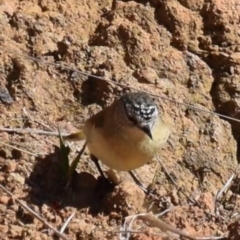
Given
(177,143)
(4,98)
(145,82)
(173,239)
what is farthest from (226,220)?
(4,98)

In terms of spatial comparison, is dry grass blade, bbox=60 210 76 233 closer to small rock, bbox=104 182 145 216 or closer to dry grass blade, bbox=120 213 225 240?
small rock, bbox=104 182 145 216

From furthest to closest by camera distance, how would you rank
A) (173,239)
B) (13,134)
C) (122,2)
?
(122,2)
(13,134)
(173,239)

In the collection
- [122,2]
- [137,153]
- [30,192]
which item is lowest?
[30,192]

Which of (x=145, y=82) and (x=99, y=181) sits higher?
(x=145, y=82)

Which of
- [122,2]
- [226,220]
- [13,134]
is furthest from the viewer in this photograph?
[122,2]

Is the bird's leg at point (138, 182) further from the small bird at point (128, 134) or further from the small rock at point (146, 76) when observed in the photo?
the small rock at point (146, 76)

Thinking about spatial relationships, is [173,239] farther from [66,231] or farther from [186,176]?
[186,176]

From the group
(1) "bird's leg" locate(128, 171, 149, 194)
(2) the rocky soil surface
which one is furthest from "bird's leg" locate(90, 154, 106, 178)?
(1) "bird's leg" locate(128, 171, 149, 194)
